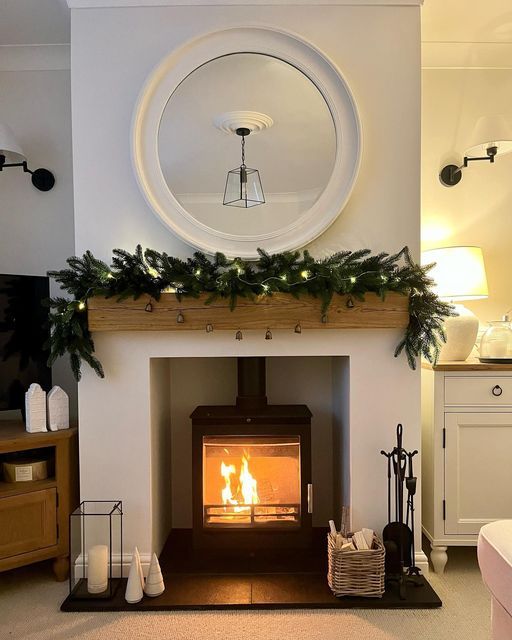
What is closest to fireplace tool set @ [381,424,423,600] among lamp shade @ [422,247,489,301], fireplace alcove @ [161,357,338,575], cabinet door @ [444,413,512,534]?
→ cabinet door @ [444,413,512,534]

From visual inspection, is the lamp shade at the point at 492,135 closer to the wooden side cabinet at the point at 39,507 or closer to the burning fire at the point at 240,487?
the burning fire at the point at 240,487

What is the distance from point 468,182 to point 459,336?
94cm

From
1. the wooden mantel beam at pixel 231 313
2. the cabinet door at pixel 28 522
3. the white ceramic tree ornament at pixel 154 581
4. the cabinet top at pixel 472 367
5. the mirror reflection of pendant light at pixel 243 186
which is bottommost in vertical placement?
the white ceramic tree ornament at pixel 154 581

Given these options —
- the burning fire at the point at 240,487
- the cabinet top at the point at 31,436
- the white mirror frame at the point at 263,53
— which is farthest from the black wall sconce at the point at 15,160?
the burning fire at the point at 240,487

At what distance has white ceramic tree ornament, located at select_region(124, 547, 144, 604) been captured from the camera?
2.22 m

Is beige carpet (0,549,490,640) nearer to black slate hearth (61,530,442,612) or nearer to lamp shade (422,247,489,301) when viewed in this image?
black slate hearth (61,530,442,612)

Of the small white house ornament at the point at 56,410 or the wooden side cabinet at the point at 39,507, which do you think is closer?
the wooden side cabinet at the point at 39,507

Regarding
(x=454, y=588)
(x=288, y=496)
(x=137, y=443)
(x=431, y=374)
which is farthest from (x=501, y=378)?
(x=137, y=443)

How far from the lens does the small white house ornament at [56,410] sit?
2.52 metres

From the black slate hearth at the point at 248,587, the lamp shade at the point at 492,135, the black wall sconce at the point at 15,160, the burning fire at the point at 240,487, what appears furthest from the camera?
the lamp shade at the point at 492,135

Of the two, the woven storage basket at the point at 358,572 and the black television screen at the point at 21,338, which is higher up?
the black television screen at the point at 21,338

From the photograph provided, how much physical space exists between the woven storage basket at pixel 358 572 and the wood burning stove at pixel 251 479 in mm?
335

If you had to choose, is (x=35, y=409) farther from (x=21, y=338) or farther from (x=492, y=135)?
(x=492, y=135)

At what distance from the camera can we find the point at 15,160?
2938mm
